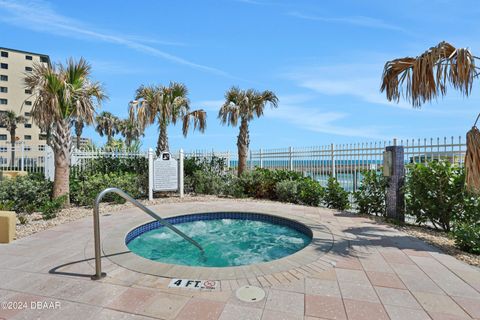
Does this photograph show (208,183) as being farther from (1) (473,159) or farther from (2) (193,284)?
(1) (473,159)

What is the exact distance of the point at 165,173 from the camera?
9.52m

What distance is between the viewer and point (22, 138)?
46812 mm

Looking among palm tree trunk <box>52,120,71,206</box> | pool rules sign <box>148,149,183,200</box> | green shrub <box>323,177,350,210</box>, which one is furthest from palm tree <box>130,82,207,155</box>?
green shrub <box>323,177,350,210</box>

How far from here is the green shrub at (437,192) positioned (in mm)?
5273

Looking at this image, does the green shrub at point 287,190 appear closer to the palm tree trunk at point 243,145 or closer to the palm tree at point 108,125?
the palm tree trunk at point 243,145

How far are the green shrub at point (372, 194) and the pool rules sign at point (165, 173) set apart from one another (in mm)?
6094

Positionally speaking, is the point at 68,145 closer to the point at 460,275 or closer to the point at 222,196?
the point at 222,196

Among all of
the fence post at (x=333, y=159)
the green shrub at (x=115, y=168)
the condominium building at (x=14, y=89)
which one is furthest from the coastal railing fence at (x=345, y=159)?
the condominium building at (x=14, y=89)

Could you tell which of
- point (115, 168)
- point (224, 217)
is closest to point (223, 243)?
point (224, 217)

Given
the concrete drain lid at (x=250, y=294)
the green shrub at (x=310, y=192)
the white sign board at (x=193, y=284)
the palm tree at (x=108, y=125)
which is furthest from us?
the palm tree at (x=108, y=125)

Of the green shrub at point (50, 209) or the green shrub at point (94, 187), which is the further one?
the green shrub at point (94, 187)

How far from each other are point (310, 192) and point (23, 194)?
8.24 metres

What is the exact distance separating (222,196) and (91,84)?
5.74 meters

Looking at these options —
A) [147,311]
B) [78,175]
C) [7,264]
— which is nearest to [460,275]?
[147,311]
